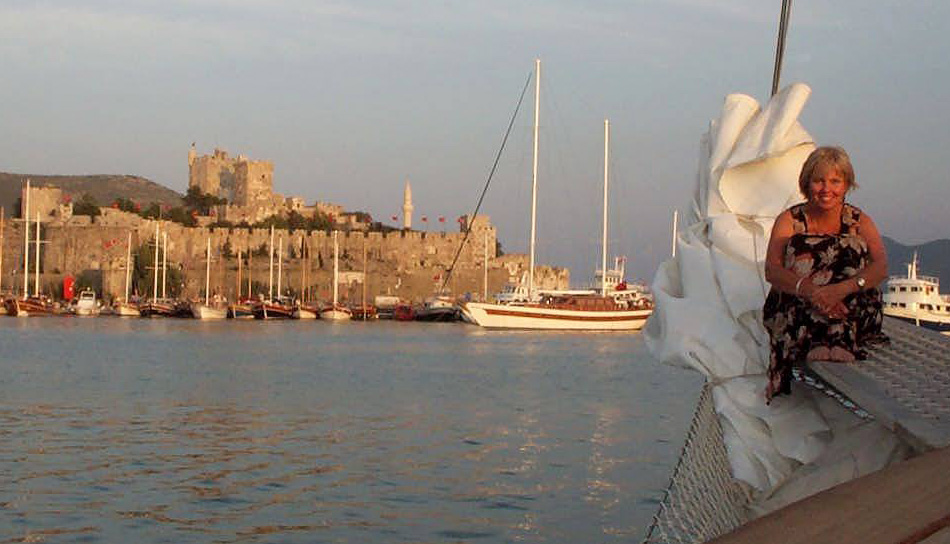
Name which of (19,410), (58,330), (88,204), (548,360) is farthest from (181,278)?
(19,410)

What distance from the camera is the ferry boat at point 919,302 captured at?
36.8 m

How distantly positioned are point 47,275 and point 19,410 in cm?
4581

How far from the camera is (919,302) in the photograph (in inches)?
1471

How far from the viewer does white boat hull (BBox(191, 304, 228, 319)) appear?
2031 inches

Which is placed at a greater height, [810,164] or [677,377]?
[810,164]

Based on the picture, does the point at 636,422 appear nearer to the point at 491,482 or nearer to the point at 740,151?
the point at 491,482

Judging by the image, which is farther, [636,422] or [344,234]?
[344,234]

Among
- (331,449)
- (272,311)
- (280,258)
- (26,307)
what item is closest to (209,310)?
(272,311)

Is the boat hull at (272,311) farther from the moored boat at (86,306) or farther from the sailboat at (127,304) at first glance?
the moored boat at (86,306)

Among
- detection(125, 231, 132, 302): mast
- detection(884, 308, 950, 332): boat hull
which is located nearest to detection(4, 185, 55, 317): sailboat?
detection(125, 231, 132, 302): mast

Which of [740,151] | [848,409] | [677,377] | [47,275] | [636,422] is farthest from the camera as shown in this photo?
[47,275]

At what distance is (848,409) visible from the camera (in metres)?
2.90

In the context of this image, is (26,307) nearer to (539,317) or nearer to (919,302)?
(539,317)

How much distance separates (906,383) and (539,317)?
128 feet
